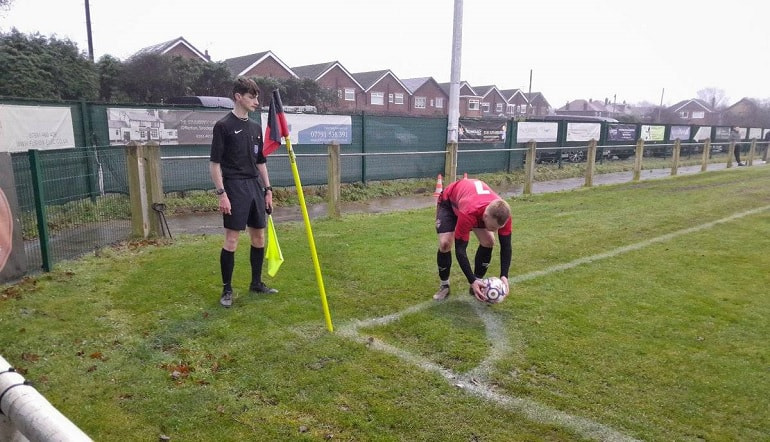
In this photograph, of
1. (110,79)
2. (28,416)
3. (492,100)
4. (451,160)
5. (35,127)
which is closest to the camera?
(28,416)

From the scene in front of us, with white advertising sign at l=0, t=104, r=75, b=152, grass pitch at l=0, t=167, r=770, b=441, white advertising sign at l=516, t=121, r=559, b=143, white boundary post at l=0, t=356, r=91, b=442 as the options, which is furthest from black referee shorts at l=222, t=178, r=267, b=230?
white advertising sign at l=516, t=121, r=559, b=143

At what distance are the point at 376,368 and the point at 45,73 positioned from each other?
820 inches

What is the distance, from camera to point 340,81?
5606cm

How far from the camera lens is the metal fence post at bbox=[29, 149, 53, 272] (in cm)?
627

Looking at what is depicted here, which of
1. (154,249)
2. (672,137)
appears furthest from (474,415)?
(672,137)

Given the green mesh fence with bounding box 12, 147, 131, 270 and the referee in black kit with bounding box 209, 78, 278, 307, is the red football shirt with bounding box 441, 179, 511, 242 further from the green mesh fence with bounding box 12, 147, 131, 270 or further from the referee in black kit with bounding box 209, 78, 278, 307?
the green mesh fence with bounding box 12, 147, 131, 270

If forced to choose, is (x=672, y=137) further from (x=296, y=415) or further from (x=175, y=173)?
(x=296, y=415)

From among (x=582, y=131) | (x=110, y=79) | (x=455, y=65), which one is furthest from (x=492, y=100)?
(x=455, y=65)

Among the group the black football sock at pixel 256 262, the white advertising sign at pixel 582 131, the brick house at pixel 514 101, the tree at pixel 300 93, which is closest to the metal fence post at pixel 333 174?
the black football sock at pixel 256 262

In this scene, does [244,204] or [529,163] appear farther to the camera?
[529,163]

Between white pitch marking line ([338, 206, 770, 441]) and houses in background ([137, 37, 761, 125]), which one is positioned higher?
houses in background ([137, 37, 761, 125])

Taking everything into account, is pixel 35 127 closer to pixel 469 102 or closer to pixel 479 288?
pixel 479 288

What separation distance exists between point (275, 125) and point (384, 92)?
190 feet

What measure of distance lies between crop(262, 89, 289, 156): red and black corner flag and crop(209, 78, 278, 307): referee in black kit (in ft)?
0.76
